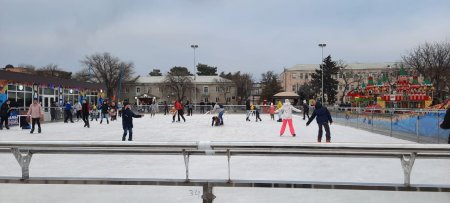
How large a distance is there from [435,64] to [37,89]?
43.5m

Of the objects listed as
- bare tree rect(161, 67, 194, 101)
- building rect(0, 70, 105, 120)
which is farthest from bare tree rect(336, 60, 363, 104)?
building rect(0, 70, 105, 120)

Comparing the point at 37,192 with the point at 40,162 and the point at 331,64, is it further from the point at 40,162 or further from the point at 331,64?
the point at 331,64

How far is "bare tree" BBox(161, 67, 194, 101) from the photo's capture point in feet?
305

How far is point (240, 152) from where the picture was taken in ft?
17.1

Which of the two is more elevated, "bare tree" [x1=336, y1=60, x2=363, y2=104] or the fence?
"bare tree" [x1=336, y1=60, x2=363, y2=104]

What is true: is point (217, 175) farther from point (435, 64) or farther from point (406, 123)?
point (435, 64)

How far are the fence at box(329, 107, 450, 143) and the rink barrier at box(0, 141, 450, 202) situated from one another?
7.77 meters

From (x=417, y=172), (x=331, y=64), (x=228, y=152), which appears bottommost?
(x=417, y=172)

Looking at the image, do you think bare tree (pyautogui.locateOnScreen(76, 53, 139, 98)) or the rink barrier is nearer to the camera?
the rink barrier

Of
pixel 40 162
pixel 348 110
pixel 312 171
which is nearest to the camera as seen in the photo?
pixel 312 171

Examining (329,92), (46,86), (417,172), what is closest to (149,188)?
(417,172)

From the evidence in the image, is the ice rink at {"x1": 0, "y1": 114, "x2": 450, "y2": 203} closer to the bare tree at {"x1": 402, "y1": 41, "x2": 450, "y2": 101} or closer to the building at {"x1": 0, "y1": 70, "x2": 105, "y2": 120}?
the building at {"x1": 0, "y1": 70, "x2": 105, "y2": 120}

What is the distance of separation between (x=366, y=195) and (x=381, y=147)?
64cm

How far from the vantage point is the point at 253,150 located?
5.20 metres
